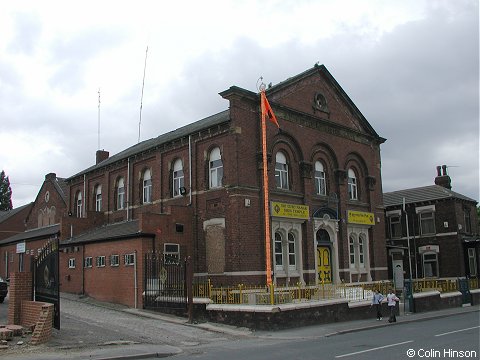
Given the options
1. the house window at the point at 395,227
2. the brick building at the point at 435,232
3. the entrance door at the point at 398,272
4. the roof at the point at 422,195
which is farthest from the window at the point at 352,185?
the house window at the point at 395,227

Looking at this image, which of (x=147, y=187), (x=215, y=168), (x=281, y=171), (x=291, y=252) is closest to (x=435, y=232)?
(x=291, y=252)

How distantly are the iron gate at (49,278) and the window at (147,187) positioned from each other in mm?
15410

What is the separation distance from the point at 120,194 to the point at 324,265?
49.2 ft

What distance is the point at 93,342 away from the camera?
15516 millimetres

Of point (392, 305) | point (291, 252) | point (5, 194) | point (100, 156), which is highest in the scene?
point (5, 194)

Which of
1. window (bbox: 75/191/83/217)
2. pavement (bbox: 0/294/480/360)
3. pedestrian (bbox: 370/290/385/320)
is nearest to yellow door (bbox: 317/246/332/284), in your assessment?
pavement (bbox: 0/294/480/360)

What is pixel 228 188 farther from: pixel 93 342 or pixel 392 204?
pixel 392 204

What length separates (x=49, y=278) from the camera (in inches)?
657

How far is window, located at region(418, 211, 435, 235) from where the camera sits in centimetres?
4241

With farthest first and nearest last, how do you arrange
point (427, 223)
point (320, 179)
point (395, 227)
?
point (395, 227)
point (427, 223)
point (320, 179)

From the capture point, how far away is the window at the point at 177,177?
30.5 m

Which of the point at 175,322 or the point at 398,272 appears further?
the point at 398,272

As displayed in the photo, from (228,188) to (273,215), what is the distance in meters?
2.81

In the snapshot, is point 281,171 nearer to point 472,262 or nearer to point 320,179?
point 320,179
